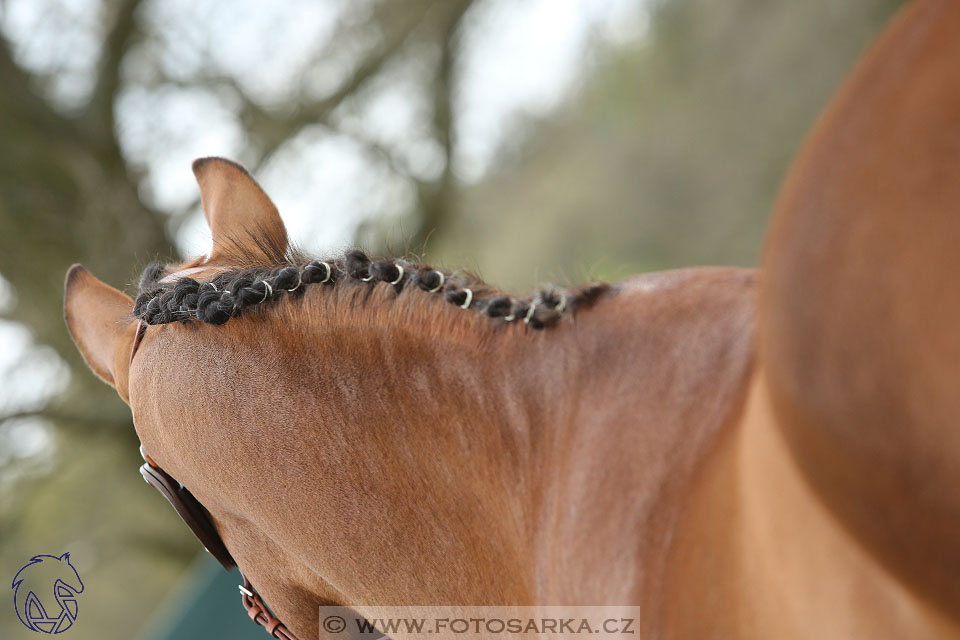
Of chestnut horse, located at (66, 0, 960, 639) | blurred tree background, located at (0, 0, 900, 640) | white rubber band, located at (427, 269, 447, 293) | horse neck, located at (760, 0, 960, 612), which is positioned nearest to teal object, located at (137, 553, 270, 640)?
blurred tree background, located at (0, 0, 900, 640)

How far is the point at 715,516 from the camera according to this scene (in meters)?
0.38

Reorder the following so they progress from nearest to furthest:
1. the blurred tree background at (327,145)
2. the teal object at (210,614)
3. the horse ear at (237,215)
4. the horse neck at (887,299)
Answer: the horse neck at (887,299), the horse ear at (237,215), the teal object at (210,614), the blurred tree background at (327,145)

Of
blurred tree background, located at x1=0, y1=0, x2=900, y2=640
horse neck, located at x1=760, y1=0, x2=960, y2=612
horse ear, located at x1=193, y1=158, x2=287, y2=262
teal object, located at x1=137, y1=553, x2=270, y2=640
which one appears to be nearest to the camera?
horse neck, located at x1=760, y1=0, x2=960, y2=612

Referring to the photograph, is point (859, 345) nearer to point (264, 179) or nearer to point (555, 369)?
point (555, 369)

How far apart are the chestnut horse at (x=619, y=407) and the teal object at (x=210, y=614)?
1.23 meters

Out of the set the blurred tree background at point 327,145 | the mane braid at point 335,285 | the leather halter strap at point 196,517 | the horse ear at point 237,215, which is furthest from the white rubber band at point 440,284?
the blurred tree background at point 327,145

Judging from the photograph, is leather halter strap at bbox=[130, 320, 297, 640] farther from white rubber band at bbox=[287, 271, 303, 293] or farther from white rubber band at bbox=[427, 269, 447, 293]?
white rubber band at bbox=[427, 269, 447, 293]

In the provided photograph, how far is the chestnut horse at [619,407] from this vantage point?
0.80 feet

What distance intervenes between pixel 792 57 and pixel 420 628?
3.05 meters

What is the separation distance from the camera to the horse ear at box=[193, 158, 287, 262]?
63 centimetres

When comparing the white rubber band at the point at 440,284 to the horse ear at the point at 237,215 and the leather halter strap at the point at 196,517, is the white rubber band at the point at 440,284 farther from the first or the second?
the leather halter strap at the point at 196,517

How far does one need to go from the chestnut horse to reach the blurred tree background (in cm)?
131

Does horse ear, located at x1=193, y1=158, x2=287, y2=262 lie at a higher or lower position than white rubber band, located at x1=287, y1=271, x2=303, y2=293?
higher

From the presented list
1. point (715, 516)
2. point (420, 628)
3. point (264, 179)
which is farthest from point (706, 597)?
point (264, 179)
